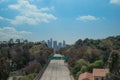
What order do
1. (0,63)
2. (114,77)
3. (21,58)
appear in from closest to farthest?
(114,77)
(0,63)
(21,58)

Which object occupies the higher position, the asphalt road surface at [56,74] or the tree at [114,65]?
the tree at [114,65]

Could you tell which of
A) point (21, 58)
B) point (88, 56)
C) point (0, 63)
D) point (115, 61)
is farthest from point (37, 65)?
point (115, 61)

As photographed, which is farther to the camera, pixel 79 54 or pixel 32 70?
pixel 79 54

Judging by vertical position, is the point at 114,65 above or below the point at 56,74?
above

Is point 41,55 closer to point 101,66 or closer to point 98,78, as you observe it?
point 101,66

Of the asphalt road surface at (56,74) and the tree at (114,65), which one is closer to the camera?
the tree at (114,65)

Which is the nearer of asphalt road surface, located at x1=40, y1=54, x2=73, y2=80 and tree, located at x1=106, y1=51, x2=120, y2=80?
tree, located at x1=106, y1=51, x2=120, y2=80

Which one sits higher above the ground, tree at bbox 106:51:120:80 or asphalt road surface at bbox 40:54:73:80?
tree at bbox 106:51:120:80

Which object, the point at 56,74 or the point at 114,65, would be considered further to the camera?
the point at 56,74

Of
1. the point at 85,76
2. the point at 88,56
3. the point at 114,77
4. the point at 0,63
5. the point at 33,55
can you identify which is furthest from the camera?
the point at 33,55

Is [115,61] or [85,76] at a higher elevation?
[115,61]
